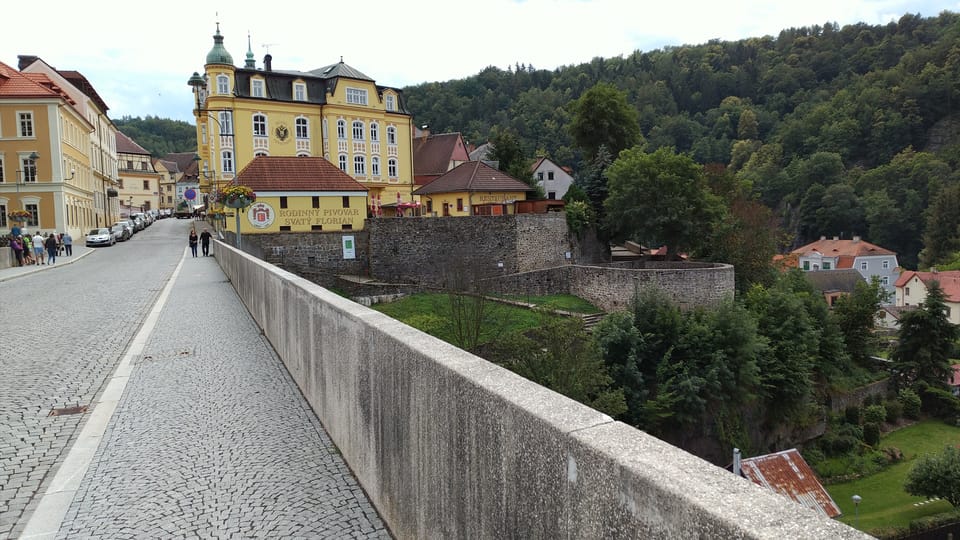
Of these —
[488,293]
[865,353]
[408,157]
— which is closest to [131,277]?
[488,293]

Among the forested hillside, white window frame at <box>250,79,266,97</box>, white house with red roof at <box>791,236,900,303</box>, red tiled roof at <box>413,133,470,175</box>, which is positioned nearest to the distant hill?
the forested hillside

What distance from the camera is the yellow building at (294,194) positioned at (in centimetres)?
3988

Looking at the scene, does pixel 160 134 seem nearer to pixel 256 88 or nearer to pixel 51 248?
pixel 256 88

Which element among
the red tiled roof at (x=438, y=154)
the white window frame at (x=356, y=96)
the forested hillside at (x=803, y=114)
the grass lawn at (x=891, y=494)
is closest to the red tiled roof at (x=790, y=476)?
the grass lawn at (x=891, y=494)

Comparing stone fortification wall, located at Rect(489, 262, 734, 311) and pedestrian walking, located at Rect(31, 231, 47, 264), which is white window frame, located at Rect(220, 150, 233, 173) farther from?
stone fortification wall, located at Rect(489, 262, 734, 311)

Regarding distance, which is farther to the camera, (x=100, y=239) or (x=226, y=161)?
(x=226, y=161)

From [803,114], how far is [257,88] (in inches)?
4662

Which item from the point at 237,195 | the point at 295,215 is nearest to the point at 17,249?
the point at 237,195

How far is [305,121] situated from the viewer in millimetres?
56500

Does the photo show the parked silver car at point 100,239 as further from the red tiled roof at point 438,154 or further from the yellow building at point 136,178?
the yellow building at point 136,178

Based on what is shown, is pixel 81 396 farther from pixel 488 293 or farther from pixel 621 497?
pixel 488 293

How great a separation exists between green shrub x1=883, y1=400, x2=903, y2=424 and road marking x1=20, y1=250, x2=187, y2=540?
48.2 m

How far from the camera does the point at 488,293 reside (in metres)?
42.9

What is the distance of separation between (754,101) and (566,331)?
14212cm
